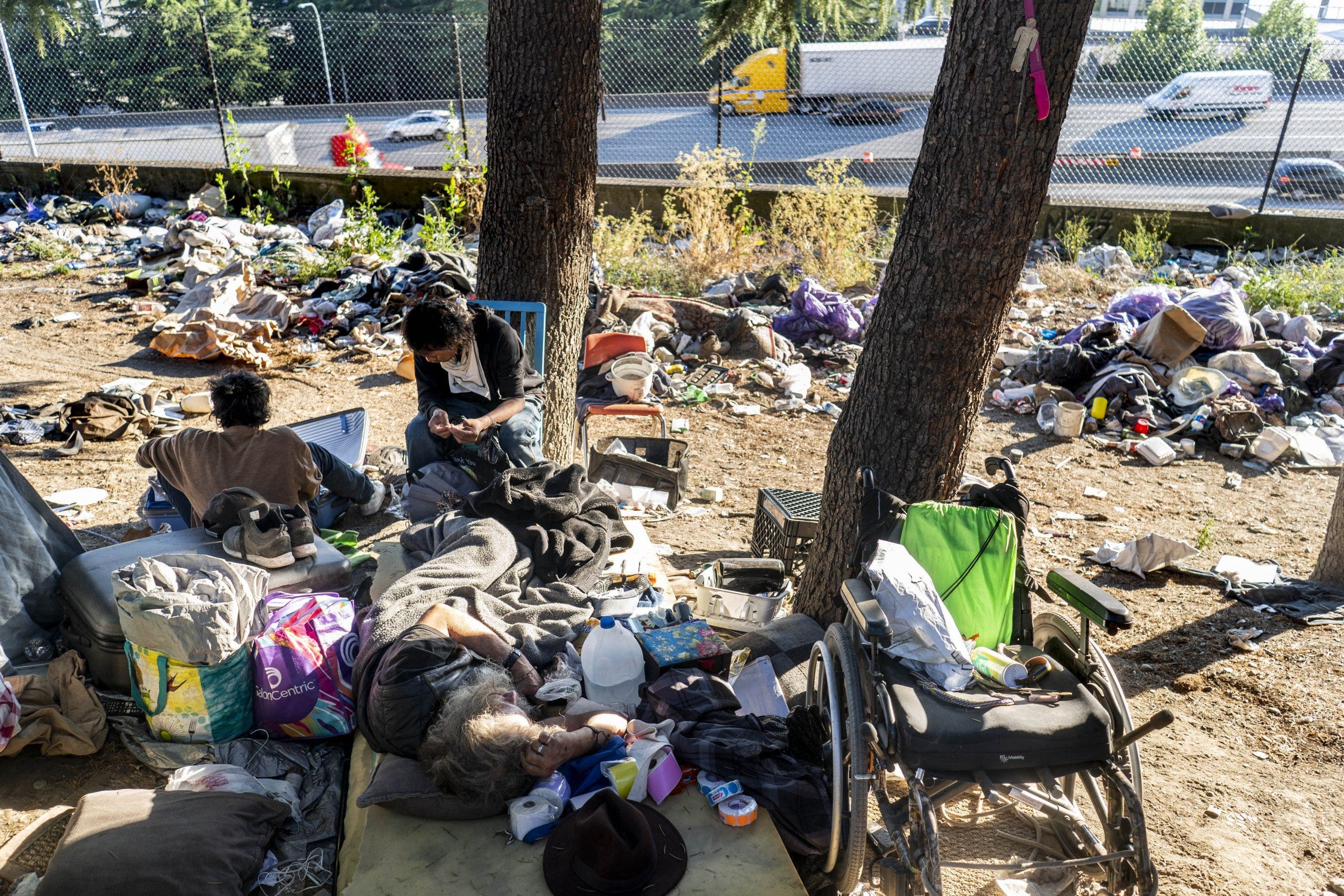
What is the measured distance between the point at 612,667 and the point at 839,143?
38.8 ft

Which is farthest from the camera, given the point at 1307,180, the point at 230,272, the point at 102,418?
the point at 1307,180

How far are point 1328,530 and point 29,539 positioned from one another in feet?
19.1

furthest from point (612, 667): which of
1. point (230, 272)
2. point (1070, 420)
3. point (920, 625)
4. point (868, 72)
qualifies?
point (868, 72)

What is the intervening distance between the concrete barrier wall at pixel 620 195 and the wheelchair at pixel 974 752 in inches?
293

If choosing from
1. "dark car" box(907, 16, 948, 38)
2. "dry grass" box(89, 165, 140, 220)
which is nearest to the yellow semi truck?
"dark car" box(907, 16, 948, 38)

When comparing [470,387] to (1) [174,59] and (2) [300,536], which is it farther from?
(1) [174,59]

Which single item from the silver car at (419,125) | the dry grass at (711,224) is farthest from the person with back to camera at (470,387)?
the silver car at (419,125)

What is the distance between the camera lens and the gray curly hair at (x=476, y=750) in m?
2.58

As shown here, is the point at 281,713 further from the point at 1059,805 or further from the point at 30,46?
the point at 30,46

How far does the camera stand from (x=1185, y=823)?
3.08 metres

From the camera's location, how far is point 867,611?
8.68 ft

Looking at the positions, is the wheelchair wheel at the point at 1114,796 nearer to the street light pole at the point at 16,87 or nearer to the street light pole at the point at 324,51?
the street light pole at the point at 324,51

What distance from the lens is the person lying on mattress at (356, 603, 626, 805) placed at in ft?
8.55

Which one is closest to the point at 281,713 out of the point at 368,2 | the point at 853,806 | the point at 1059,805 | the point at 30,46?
the point at 853,806
